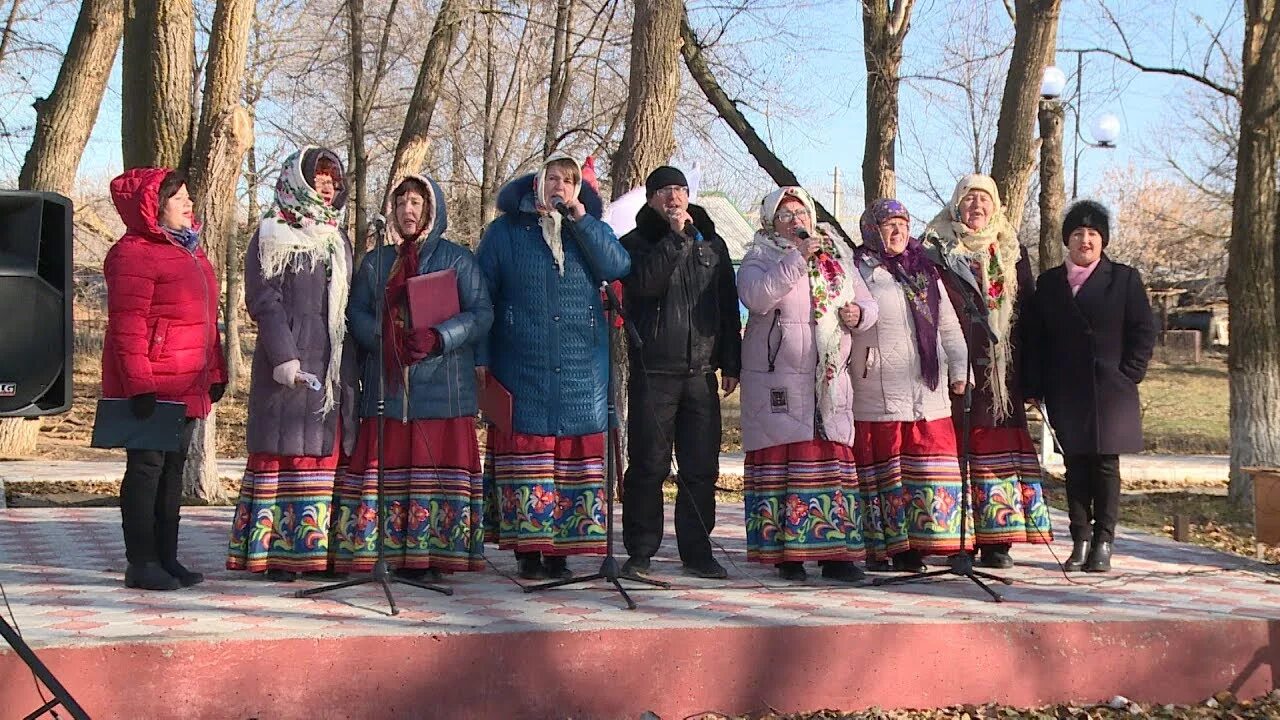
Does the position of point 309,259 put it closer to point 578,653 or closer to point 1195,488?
point 578,653

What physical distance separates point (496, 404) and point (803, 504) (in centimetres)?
142

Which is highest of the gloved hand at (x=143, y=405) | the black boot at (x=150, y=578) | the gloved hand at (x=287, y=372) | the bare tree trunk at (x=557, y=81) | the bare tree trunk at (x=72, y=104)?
the bare tree trunk at (x=557, y=81)

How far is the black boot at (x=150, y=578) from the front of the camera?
5656 millimetres

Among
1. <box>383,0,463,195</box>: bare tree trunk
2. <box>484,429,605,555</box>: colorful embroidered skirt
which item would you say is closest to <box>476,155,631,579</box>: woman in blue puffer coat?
<box>484,429,605,555</box>: colorful embroidered skirt

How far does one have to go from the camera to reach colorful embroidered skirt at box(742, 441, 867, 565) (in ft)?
20.1

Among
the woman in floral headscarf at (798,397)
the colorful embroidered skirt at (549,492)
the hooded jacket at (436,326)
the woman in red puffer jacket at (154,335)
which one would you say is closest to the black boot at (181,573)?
the woman in red puffer jacket at (154,335)

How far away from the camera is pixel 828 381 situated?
6.16m

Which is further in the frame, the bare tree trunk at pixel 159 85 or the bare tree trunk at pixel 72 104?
the bare tree trunk at pixel 72 104

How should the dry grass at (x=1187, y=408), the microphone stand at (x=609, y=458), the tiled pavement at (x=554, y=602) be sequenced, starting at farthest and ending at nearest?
the dry grass at (x=1187, y=408) → the microphone stand at (x=609, y=458) → the tiled pavement at (x=554, y=602)

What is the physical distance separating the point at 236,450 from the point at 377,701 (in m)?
11.7

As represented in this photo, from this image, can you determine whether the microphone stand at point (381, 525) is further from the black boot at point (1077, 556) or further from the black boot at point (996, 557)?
the black boot at point (1077, 556)

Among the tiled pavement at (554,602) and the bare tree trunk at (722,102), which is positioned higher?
the bare tree trunk at (722,102)

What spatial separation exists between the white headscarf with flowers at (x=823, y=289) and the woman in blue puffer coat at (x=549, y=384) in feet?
2.29

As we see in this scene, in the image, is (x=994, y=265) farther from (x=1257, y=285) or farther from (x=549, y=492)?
(x=1257, y=285)
